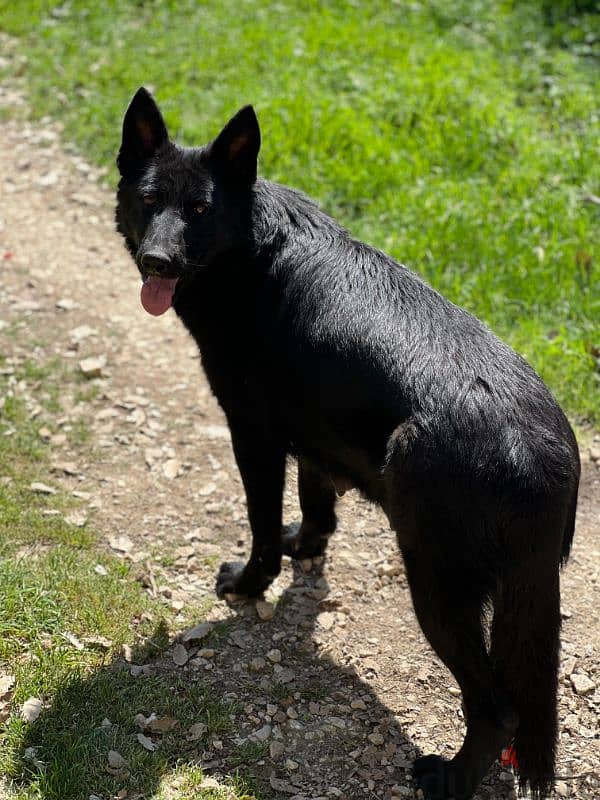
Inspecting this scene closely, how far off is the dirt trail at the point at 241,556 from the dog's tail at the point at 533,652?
0.35 meters

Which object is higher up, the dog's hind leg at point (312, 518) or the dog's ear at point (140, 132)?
the dog's ear at point (140, 132)

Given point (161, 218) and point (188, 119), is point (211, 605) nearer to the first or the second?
point (161, 218)

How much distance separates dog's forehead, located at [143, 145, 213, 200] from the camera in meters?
3.94

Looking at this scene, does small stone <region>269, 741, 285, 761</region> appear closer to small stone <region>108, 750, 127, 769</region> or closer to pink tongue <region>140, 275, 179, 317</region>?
small stone <region>108, 750, 127, 769</region>

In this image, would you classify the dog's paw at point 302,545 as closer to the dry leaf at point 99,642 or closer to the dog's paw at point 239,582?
the dog's paw at point 239,582

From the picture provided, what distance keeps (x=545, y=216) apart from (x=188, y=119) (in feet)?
10.3

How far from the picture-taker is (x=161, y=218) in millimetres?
3910

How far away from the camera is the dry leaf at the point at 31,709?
3.81 meters

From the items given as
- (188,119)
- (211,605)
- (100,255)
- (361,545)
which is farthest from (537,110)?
(211,605)

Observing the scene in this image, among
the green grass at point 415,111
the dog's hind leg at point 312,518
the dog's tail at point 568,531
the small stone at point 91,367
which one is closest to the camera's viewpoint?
the dog's tail at point 568,531

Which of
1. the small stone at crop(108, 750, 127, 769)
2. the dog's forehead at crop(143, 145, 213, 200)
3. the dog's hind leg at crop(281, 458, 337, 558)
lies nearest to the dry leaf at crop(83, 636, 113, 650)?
the small stone at crop(108, 750, 127, 769)

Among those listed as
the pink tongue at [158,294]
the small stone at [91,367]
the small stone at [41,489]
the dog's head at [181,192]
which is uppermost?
the dog's head at [181,192]

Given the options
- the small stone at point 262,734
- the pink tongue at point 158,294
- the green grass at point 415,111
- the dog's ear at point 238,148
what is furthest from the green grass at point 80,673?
the green grass at point 415,111

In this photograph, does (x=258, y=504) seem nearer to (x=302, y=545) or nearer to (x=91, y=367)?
(x=302, y=545)
